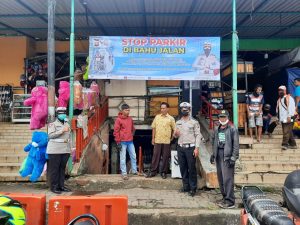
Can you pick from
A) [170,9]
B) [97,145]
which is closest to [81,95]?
[97,145]

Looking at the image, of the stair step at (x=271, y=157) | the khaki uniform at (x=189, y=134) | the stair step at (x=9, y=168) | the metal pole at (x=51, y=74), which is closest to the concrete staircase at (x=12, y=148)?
the stair step at (x=9, y=168)

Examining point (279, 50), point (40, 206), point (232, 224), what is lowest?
point (232, 224)

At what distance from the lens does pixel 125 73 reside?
341 inches

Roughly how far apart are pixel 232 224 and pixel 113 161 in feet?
24.3

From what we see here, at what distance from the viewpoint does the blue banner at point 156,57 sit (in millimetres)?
8625

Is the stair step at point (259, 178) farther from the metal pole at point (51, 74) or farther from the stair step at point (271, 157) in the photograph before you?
the metal pole at point (51, 74)

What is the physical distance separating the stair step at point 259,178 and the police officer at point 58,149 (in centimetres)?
374

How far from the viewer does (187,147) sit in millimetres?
7488

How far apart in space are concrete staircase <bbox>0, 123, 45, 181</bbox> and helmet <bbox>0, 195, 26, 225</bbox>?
4445 mm

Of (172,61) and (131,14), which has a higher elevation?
(131,14)

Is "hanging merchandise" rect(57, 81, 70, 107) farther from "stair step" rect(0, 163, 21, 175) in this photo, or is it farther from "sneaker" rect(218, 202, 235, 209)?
"sneaker" rect(218, 202, 235, 209)

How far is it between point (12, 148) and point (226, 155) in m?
6.07

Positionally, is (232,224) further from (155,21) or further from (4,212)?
(155,21)

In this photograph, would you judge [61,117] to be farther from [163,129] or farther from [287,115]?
[287,115]
